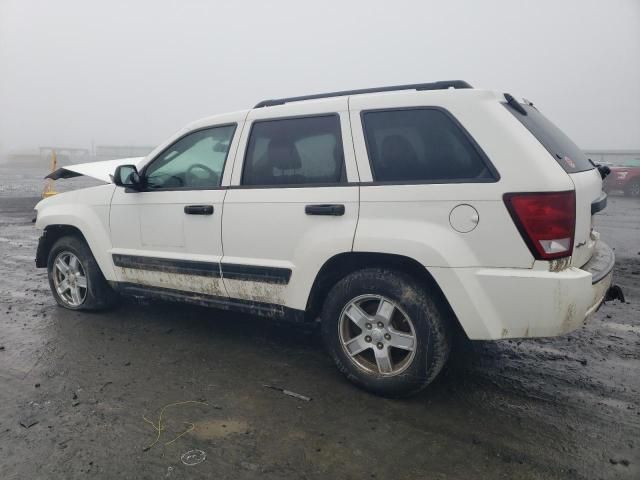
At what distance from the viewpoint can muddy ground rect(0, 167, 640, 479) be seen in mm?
2455

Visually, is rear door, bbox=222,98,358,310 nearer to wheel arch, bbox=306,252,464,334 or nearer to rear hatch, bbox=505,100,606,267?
wheel arch, bbox=306,252,464,334

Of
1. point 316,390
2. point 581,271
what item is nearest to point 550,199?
point 581,271

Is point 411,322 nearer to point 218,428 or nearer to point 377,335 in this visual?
point 377,335

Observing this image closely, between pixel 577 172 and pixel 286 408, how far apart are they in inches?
89.9

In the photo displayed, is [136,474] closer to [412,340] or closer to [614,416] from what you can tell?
[412,340]

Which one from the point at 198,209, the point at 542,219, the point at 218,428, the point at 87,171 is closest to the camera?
the point at 542,219

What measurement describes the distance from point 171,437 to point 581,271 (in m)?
2.50

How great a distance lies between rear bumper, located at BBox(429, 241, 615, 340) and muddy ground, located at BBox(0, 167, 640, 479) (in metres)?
0.59

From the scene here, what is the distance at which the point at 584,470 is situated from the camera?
238 centimetres

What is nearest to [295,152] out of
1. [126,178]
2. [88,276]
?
[126,178]

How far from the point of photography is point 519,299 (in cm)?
266

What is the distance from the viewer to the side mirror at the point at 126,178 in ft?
13.1

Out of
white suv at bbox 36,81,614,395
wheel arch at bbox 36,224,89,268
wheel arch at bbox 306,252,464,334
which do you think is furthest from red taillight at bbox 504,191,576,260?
wheel arch at bbox 36,224,89,268

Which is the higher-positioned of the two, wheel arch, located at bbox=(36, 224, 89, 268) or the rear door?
the rear door
